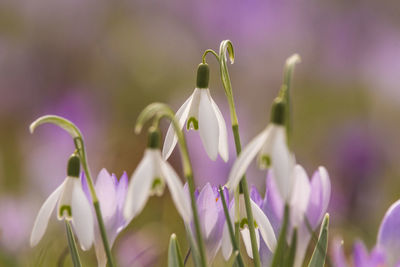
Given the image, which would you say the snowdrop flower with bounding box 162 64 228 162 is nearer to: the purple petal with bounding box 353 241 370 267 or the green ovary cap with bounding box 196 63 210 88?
the green ovary cap with bounding box 196 63 210 88

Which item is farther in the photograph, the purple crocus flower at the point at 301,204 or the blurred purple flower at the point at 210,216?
the blurred purple flower at the point at 210,216

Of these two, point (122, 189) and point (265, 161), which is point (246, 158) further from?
point (122, 189)

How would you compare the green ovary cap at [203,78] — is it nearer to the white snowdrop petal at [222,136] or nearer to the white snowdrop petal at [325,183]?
the white snowdrop petal at [222,136]

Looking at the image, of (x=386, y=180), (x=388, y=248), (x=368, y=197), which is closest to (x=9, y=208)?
(x=368, y=197)

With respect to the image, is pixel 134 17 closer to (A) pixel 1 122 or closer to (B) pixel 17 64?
(B) pixel 17 64

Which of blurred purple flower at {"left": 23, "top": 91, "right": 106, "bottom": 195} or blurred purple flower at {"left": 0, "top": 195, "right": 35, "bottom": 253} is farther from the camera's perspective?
blurred purple flower at {"left": 23, "top": 91, "right": 106, "bottom": 195}

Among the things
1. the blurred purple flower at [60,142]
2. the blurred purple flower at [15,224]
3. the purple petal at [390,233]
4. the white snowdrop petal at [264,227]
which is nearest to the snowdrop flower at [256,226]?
the white snowdrop petal at [264,227]

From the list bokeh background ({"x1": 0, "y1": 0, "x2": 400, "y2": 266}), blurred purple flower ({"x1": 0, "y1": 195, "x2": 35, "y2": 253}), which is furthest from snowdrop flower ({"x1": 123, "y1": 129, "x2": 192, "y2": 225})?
blurred purple flower ({"x1": 0, "y1": 195, "x2": 35, "y2": 253})
